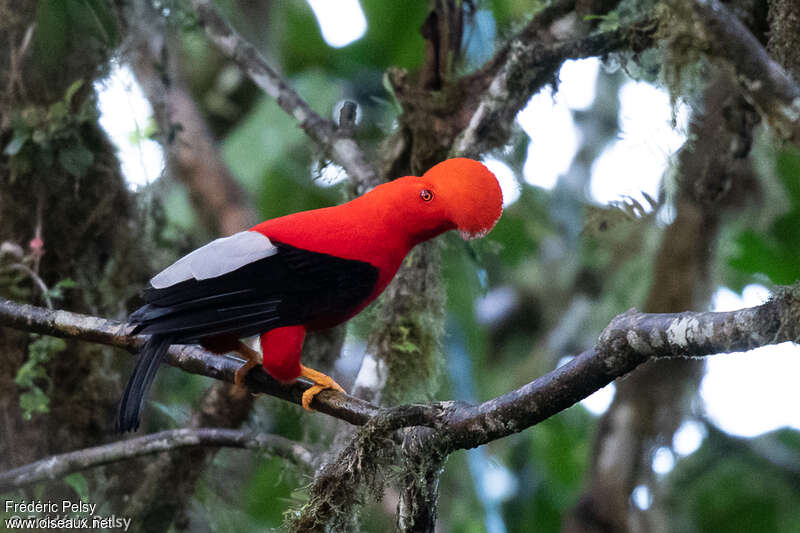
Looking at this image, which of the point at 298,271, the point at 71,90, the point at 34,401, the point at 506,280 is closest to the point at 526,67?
the point at 298,271

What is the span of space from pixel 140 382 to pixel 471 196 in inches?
37.1

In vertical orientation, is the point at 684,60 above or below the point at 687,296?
below

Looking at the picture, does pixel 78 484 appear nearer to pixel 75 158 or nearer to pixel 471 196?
pixel 75 158

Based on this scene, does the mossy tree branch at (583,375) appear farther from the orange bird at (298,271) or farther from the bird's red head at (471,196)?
the bird's red head at (471,196)

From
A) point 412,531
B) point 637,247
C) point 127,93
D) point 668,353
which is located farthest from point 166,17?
point 637,247

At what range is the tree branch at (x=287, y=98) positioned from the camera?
314 centimetres

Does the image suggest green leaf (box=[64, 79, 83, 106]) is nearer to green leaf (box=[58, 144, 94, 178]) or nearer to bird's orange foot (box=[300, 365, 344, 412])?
green leaf (box=[58, 144, 94, 178])

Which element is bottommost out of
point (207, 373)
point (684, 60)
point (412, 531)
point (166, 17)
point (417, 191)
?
point (412, 531)

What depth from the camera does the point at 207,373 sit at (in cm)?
243

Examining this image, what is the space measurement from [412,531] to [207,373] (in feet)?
2.73

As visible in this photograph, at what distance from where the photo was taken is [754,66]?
1.70 meters

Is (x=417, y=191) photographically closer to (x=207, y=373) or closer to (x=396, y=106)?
(x=207, y=373)

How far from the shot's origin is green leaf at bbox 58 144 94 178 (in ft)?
10.5

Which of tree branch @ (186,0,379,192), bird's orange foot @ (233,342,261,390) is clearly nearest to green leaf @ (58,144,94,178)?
tree branch @ (186,0,379,192)
